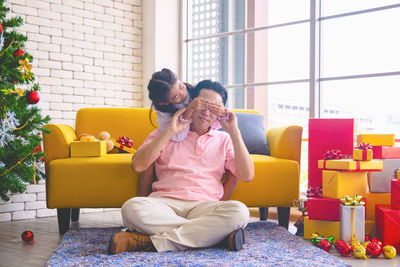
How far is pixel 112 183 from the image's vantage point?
2.64 meters

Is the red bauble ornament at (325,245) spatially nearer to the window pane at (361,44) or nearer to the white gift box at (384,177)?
the white gift box at (384,177)

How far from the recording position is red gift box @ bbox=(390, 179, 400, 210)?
2355 mm

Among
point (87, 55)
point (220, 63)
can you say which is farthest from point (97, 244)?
point (220, 63)

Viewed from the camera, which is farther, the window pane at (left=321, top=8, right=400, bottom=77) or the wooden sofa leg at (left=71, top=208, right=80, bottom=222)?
the window pane at (left=321, top=8, right=400, bottom=77)

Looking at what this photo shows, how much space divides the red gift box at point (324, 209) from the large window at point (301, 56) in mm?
1247

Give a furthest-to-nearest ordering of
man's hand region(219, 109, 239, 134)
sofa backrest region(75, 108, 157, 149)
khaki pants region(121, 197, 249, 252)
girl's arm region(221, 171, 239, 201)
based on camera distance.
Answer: sofa backrest region(75, 108, 157, 149), girl's arm region(221, 171, 239, 201), man's hand region(219, 109, 239, 134), khaki pants region(121, 197, 249, 252)

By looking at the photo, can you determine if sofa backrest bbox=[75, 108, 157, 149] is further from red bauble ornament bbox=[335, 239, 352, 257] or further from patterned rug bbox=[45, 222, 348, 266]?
red bauble ornament bbox=[335, 239, 352, 257]

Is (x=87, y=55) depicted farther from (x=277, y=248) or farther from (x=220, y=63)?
(x=277, y=248)

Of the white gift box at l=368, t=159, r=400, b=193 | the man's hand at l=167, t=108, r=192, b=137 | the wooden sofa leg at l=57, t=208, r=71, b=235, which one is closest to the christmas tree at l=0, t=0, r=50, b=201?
the wooden sofa leg at l=57, t=208, r=71, b=235

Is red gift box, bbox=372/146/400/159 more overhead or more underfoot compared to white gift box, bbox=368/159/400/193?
more overhead

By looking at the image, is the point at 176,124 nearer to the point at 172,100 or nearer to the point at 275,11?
the point at 172,100

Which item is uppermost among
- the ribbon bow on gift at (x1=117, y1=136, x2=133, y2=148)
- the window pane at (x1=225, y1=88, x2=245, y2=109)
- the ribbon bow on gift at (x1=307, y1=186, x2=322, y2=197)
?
the window pane at (x1=225, y1=88, x2=245, y2=109)

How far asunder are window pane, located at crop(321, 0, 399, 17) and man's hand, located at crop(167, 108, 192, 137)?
6.88ft

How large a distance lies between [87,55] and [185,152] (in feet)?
7.24
